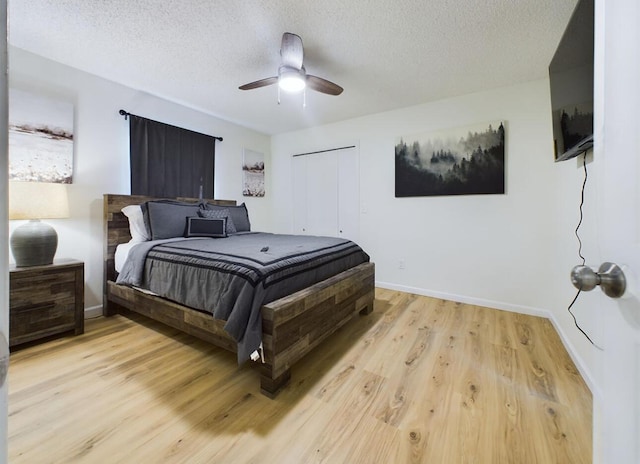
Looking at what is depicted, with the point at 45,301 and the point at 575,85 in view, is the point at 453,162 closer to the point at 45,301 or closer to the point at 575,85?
the point at 575,85

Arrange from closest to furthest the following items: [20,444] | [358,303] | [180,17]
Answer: [20,444] < [180,17] < [358,303]

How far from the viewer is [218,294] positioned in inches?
66.4

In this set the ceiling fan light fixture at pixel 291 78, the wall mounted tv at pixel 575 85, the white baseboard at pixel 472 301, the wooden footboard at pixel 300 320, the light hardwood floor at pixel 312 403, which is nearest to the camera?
the light hardwood floor at pixel 312 403

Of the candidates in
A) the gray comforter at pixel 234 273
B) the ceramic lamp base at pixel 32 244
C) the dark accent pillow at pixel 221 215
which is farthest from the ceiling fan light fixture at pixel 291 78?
the ceramic lamp base at pixel 32 244

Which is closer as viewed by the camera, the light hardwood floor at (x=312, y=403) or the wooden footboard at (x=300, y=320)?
the light hardwood floor at (x=312, y=403)

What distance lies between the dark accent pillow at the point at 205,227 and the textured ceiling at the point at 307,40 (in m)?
1.44

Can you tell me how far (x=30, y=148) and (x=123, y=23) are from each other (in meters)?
1.31

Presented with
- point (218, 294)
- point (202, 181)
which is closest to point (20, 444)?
point (218, 294)

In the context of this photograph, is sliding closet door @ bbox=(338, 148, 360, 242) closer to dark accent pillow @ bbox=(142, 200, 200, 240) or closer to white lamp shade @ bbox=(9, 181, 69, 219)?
dark accent pillow @ bbox=(142, 200, 200, 240)

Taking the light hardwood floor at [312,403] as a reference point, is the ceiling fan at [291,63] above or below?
above

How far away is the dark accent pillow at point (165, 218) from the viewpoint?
2623 mm

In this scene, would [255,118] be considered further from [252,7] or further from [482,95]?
[482,95]

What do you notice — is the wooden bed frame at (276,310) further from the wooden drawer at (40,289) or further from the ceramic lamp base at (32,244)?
the ceramic lamp base at (32,244)

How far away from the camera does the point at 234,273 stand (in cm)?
163
